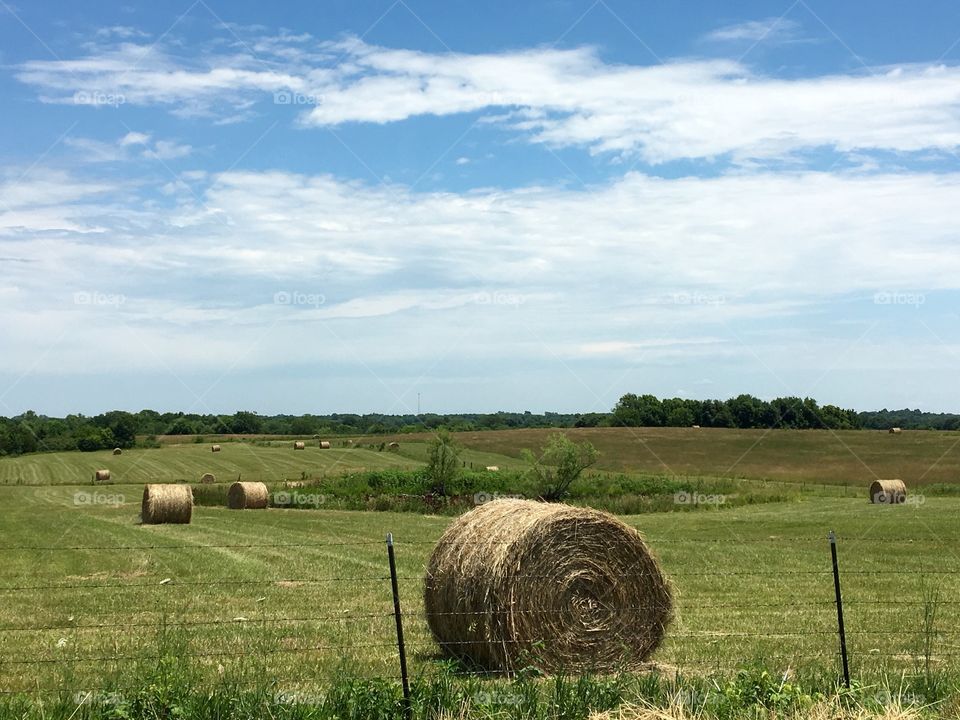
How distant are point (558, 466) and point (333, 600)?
33.7 meters

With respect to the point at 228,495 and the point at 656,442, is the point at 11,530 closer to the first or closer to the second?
the point at 228,495

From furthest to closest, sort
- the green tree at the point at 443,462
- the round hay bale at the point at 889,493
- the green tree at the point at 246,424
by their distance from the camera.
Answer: the green tree at the point at 246,424 < the green tree at the point at 443,462 < the round hay bale at the point at 889,493

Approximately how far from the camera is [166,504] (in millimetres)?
33625

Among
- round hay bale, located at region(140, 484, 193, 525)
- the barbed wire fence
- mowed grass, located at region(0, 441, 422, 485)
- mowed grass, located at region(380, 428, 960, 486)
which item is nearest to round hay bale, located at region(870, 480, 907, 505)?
mowed grass, located at region(380, 428, 960, 486)

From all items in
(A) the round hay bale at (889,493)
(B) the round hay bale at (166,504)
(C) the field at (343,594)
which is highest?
(B) the round hay bale at (166,504)

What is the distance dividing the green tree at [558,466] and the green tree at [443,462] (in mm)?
3639

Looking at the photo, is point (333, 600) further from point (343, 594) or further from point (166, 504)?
point (166, 504)

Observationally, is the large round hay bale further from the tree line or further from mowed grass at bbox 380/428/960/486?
the tree line

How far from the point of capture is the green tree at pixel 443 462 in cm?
5019

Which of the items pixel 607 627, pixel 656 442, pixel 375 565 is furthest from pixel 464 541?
pixel 656 442

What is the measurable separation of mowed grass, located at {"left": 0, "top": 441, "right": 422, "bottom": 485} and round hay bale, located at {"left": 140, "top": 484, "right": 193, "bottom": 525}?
Result: 2637cm

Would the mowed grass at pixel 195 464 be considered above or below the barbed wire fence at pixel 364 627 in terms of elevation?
above

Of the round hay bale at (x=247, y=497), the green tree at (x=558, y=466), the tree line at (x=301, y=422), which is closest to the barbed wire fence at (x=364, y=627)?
the round hay bale at (x=247, y=497)

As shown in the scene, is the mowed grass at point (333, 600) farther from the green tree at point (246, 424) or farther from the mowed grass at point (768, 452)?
the green tree at point (246, 424)
